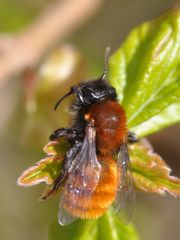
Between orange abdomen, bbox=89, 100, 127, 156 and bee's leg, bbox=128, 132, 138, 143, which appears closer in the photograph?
orange abdomen, bbox=89, 100, 127, 156

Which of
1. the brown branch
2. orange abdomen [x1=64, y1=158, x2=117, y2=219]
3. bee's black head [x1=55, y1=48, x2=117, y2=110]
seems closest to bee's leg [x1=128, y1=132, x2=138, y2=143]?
bee's black head [x1=55, y1=48, x2=117, y2=110]

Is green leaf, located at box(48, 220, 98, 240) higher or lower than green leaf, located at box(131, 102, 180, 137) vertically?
lower

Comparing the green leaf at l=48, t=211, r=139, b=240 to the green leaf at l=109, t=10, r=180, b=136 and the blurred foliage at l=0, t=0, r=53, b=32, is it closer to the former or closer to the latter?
the green leaf at l=109, t=10, r=180, b=136

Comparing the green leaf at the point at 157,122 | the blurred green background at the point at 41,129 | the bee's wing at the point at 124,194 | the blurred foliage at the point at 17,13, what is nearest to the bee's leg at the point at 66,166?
the bee's wing at the point at 124,194

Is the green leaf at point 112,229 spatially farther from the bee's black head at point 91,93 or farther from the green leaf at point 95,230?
the bee's black head at point 91,93

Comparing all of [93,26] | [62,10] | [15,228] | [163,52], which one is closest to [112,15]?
[93,26]

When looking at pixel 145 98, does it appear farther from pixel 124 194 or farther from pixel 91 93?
pixel 124 194

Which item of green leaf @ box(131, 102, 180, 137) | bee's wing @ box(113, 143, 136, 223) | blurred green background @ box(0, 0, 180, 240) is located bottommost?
bee's wing @ box(113, 143, 136, 223)

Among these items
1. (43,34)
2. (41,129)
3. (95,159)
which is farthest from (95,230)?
(43,34)
